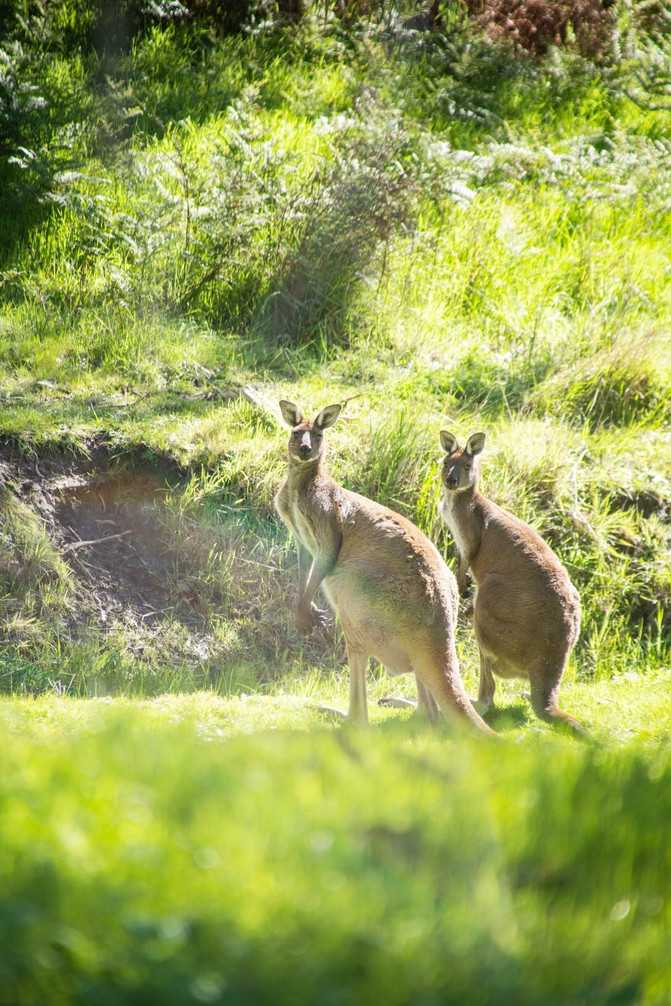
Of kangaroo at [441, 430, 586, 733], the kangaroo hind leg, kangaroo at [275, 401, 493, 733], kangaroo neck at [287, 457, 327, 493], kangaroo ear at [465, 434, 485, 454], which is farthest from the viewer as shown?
kangaroo ear at [465, 434, 485, 454]

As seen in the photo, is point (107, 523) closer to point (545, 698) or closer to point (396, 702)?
point (396, 702)

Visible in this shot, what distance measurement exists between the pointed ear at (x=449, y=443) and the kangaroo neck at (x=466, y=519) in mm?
306

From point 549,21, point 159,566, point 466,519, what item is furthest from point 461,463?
point 549,21

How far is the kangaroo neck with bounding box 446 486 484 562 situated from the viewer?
712 cm

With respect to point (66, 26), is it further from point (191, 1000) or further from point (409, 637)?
point (191, 1000)

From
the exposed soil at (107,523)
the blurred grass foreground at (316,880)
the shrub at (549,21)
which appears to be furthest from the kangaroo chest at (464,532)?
the shrub at (549,21)

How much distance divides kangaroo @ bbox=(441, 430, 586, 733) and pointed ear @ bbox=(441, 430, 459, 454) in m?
0.19

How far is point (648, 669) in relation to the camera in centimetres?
818

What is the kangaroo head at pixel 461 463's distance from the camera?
7145 mm

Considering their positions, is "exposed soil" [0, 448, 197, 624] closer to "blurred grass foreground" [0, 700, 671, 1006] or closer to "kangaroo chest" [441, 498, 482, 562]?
"kangaroo chest" [441, 498, 482, 562]

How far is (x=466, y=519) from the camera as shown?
23.5 ft

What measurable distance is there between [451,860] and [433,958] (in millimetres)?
225

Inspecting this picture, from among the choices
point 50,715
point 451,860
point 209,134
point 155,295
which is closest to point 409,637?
point 50,715

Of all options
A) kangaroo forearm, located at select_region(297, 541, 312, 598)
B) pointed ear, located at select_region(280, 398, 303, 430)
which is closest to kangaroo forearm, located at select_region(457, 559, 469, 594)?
kangaroo forearm, located at select_region(297, 541, 312, 598)
